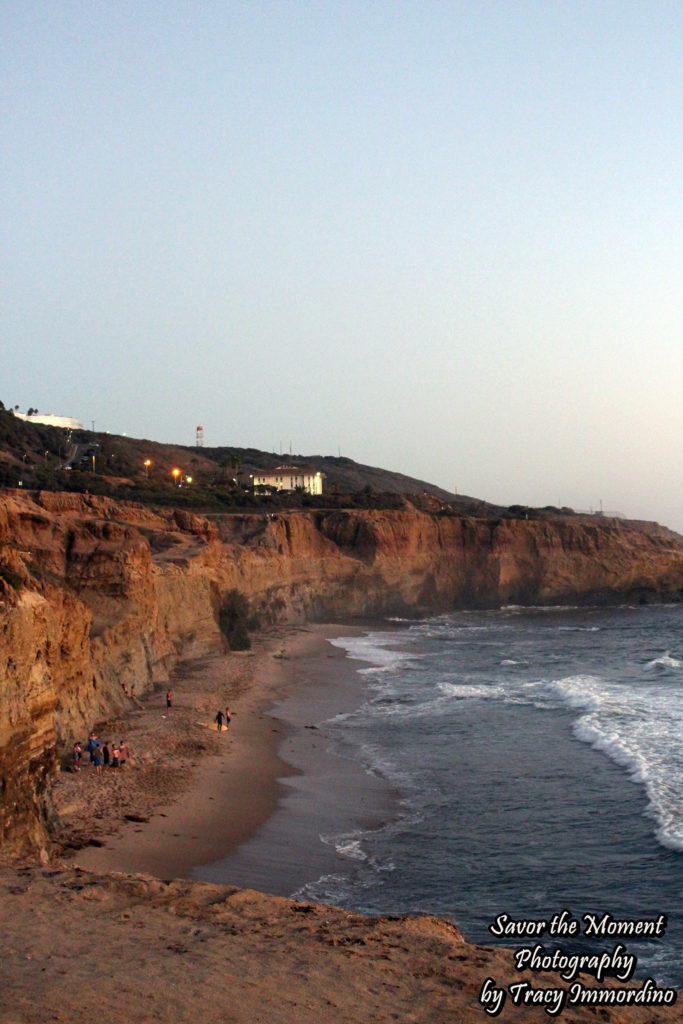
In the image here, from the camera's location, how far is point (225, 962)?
324 inches

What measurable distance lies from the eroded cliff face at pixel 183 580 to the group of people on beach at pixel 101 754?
614 millimetres

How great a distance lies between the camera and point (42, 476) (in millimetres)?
70438

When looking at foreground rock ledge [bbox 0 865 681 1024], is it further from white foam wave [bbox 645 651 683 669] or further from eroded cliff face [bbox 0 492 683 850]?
white foam wave [bbox 645 651 683 669]

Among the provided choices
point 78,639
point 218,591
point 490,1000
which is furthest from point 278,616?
point 490,1000

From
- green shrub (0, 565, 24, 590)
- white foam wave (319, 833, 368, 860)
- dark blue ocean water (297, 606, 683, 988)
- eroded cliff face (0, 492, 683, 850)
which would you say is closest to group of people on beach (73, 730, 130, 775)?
eroded cliff face (0, 492, 683, 850)

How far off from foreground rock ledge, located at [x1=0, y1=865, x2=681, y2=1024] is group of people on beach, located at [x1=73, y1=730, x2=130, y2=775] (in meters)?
9.94

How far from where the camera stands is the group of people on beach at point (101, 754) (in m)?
20.0

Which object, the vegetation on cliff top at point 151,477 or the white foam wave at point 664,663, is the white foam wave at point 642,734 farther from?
the vegetation on cliff top at point 151,477

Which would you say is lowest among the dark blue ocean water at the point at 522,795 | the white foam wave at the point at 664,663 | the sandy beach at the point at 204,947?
the dark blue ocean water at the point at 522,795

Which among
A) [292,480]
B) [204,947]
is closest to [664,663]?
[204,947]

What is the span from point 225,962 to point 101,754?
12.9 meters

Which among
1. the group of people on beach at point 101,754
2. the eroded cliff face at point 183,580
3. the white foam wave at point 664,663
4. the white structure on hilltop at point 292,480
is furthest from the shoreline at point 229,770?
the white structure on hilltop at point 292,480

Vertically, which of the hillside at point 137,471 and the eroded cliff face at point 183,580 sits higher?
the hillside at point 137,471

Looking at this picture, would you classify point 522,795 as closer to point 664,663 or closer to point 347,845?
point 347,845
